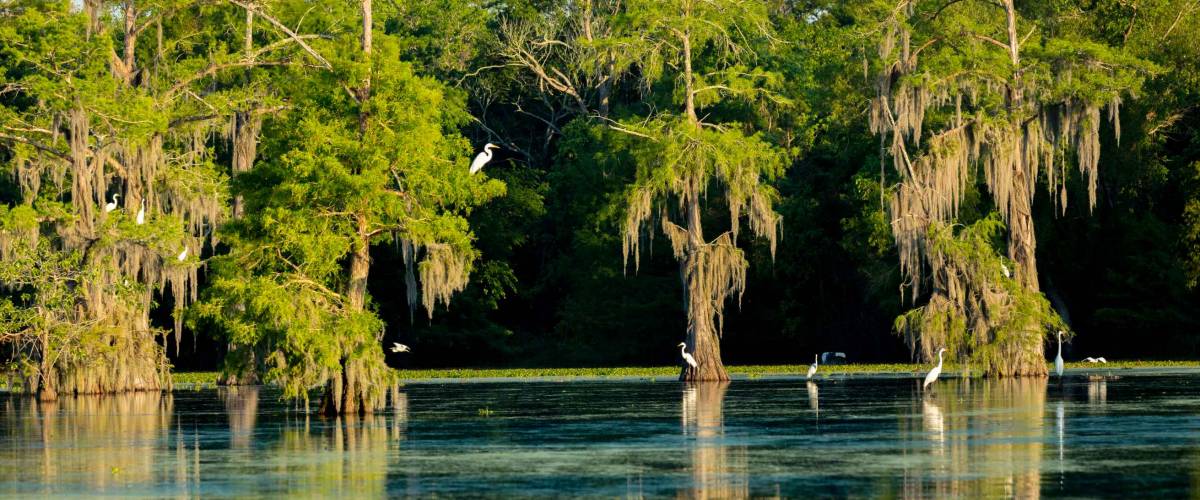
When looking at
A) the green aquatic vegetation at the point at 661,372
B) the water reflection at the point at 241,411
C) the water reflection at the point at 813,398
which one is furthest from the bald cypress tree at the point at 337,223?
the green aquatic vegetation at the point at 661,372

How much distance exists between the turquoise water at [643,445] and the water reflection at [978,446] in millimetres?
40

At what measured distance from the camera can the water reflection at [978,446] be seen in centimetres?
1873

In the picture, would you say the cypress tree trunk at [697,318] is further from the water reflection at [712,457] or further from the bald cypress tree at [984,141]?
the water reflection at [712,457]

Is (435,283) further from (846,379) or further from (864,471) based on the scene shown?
(846,379)

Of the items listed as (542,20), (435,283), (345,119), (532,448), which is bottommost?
(532,448)

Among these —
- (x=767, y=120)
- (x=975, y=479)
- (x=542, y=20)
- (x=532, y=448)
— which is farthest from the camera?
(x=542, y=20)

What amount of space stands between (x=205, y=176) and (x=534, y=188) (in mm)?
21558

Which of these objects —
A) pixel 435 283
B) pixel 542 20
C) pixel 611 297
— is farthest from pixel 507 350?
pixel 435 283

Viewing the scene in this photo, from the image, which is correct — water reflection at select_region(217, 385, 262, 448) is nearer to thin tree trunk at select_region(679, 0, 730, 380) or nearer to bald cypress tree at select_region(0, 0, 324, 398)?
bald cypress tree at select_region(0, 0, 324, 398)

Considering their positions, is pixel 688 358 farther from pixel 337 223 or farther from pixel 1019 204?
pixel 337 223

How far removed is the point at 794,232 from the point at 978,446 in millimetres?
36380

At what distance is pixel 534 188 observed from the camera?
68.9m

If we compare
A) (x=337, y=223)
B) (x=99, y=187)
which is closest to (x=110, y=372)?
(x=99, y=187)

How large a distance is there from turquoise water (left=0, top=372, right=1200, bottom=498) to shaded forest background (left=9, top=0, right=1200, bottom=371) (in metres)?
14.9
